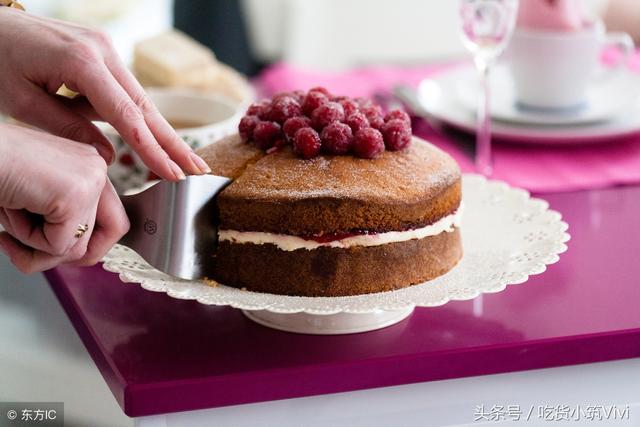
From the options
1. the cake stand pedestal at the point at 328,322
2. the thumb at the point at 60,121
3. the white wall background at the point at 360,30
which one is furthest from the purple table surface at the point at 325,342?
the white wall background at the point at 360,30

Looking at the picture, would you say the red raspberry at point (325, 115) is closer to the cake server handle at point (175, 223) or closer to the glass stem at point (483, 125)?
the cake server handle at point (175, 223)

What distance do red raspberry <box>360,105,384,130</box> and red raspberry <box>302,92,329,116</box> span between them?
0.20 feet

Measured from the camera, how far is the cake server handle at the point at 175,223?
3.89 ft

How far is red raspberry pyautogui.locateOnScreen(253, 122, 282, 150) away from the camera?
133 centimetres

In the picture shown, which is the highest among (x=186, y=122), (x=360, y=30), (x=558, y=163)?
(x=186, y=122)

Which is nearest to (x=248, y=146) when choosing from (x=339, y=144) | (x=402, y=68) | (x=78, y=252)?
(x=339, y=144)

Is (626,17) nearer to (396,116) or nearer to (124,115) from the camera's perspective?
(396,116)

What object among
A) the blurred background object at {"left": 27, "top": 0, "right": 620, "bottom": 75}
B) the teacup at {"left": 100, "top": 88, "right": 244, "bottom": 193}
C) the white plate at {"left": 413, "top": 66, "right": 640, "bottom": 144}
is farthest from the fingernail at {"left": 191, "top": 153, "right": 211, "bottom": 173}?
the blurred background object at {"left": 27, "top": 0, "right": 620, "bottom": 75}

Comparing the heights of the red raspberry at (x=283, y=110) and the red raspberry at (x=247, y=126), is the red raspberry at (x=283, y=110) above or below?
above

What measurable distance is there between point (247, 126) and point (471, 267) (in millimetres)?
369

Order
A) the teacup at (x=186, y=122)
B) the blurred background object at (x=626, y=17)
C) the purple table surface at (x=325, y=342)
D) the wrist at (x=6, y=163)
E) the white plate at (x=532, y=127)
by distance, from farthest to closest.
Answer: the blurred background object at (x=626, y=17)
the white plate at (x=532, y=127)
the teacup at (x=186, y=122)
the purple table surface at (x=325, y=342)
the wrist at (x=6, y=163)

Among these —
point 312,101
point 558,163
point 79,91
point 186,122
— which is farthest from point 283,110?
point 558,163

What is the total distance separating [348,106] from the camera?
1343 mm

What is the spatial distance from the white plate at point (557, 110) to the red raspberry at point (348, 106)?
2.43ft
